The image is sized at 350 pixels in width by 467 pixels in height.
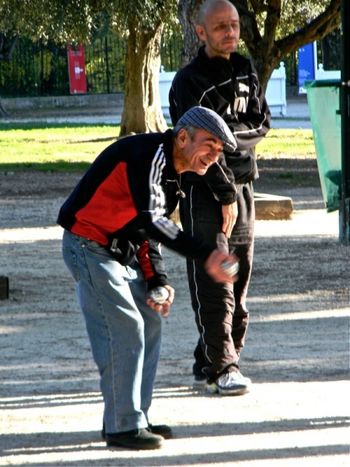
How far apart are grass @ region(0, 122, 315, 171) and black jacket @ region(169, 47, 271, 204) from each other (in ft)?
45.0

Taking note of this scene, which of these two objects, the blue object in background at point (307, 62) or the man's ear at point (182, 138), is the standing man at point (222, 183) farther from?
the blue object in background at point (307, 62)

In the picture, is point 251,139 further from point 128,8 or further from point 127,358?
point 128,8

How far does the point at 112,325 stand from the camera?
5648mm

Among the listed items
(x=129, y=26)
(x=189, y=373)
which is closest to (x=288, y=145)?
(x=129, y=26)

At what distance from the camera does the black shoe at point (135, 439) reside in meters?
5.82

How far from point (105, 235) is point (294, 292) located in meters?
4.70

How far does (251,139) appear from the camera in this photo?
6.79 m

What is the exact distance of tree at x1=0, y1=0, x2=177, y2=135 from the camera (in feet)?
78.8

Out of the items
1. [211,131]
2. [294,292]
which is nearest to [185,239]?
[211,131]

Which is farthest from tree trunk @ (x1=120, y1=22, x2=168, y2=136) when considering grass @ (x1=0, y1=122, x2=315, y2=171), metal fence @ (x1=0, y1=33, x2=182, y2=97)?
metal fence @ (x1=0, y1=33, x2=182, y2=97)

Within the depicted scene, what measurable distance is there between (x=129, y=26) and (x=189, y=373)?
62.4ft

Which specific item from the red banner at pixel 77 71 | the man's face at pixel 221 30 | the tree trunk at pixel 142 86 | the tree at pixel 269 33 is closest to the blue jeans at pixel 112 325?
the man's face at pixel 221 30

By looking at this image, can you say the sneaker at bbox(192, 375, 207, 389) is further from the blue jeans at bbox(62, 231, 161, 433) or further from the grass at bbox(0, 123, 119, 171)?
the grass at bbox(0, 123, 119, 171)

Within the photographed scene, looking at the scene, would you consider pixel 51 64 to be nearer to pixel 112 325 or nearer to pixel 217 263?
pixel 112 325
